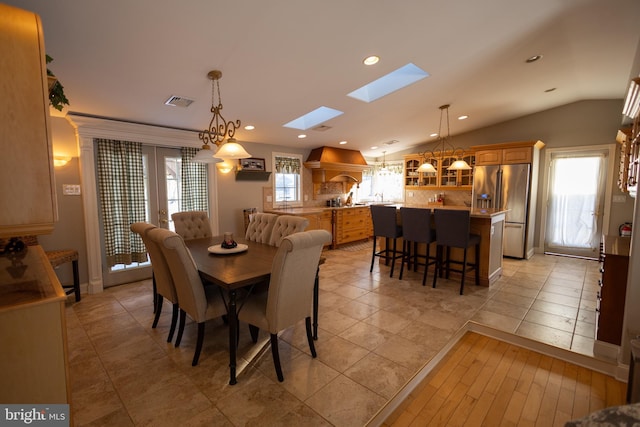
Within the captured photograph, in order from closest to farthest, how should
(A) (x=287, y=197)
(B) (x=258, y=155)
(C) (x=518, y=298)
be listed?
(C) (x=518, y=298) → (B) (x=258, y=155) → (A) (x=287, y=197)

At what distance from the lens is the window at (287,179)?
5.62 meters

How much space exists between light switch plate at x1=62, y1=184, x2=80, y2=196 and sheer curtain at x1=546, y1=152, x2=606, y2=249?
7.49 m

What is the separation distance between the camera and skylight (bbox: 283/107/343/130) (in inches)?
171

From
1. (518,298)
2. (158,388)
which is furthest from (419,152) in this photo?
(158,388)

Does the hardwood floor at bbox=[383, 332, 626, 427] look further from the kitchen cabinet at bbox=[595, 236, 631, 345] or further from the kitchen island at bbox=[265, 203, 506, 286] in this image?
the kitchen island at bbox=[265, 203, 506, 286]

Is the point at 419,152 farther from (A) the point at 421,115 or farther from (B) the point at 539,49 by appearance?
(B) the point at 539,49

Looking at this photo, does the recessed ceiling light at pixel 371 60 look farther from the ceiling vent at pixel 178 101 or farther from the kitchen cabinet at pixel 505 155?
the kitchen cabinet at pixel 505 155

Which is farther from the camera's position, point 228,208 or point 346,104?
point 228,208

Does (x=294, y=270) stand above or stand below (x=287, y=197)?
below

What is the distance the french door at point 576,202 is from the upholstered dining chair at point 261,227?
533 cm

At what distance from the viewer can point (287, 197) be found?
5910 millimetres

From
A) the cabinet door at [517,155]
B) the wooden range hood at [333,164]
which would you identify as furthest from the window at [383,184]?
the cabinet door at [517,155]

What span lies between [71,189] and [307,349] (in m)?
3.37

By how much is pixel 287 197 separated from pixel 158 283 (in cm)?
350
